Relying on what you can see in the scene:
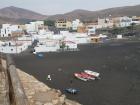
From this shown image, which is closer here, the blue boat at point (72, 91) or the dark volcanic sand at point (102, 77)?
the dark volcanic sand at point (102, 77)

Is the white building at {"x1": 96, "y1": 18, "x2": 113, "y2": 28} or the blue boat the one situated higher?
the white building at {"x1": 96, "y1": 18, "x2": 113, "y2": 28}

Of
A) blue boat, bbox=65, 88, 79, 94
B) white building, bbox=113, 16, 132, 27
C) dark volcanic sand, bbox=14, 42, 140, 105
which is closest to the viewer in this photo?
dark volcanic sand, bbox=14, 42, 140, 105

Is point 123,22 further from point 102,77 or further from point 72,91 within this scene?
point 72,91

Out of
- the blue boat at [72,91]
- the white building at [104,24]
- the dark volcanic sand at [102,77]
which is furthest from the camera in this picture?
the white building at [104,24]

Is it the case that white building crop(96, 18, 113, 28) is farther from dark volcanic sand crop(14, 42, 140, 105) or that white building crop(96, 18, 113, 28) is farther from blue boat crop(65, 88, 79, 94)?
blue boat crop(65, 88, 79, 94)

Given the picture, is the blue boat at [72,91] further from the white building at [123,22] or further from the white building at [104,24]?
the white building at [104,24]

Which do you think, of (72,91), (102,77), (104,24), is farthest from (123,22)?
(72,91)

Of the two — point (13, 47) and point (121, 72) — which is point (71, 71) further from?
point (13, 47)

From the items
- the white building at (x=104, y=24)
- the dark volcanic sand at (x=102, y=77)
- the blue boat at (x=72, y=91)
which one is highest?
the white building at (x=104, y=24)

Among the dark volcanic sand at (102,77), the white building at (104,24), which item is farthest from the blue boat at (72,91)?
the white building at (104,24)

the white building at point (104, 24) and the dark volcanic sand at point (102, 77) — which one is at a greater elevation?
the white building at point (104, 24)

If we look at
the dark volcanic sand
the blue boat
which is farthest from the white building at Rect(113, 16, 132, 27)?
the blue boat

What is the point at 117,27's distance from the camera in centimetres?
9100

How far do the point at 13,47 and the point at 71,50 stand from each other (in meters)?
9.64
